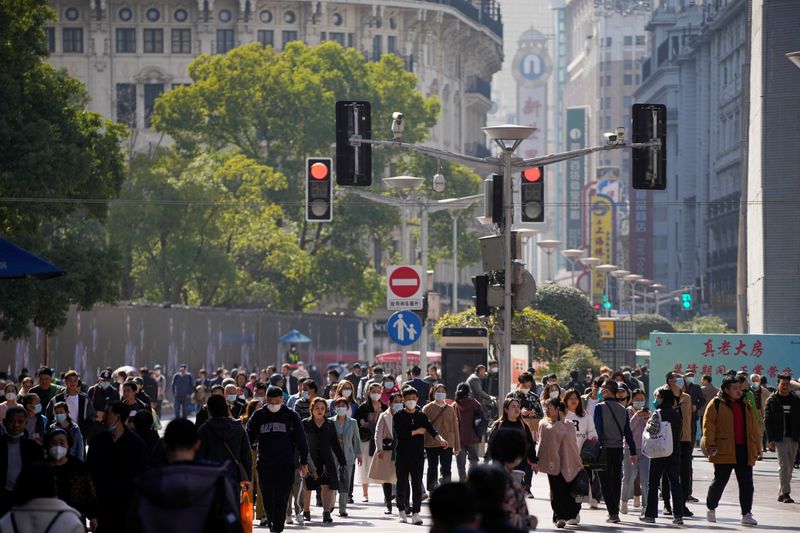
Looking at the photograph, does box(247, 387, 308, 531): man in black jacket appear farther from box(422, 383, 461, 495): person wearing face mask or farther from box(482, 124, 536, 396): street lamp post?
box(482, 124, 536, 396): street lamp post

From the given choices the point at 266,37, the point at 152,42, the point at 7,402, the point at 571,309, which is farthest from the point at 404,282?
the point at 266,37

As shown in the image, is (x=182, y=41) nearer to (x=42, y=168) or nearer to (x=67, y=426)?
(x=42, y=168)

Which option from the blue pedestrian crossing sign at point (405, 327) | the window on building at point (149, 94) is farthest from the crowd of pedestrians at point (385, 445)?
the window on building at point (149, 94)

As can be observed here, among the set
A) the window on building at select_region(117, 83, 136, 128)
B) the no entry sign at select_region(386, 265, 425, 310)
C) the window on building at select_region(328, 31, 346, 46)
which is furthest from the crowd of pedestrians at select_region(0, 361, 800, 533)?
the window on building at select_region(328, 31, 346, 46)

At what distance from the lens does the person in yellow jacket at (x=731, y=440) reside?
1934 centimetres

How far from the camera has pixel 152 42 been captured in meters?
89.3

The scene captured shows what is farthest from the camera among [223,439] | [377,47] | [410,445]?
[377,47]

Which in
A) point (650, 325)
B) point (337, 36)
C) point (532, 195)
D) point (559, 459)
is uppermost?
point (337, 36)

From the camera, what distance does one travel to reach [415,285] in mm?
30000

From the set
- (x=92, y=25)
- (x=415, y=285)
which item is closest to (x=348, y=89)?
(x=92, y=25)

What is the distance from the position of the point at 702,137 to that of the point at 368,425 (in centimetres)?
10690

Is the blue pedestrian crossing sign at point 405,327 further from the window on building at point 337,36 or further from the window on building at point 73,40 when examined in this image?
the window on building at point 337,36

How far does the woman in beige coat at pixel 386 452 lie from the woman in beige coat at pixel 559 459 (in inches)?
101

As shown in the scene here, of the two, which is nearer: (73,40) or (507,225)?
(507,225)
